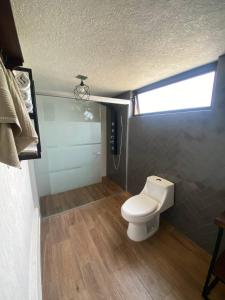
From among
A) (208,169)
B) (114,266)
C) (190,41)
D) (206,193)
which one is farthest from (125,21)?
(114,266)

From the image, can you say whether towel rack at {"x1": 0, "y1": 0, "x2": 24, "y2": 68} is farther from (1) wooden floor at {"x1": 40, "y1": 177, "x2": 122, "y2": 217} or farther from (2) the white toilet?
(1) wooden floor at {"x1": 40, "y1": 177, "x2": 122, "y2": 217}

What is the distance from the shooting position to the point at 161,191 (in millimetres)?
1691

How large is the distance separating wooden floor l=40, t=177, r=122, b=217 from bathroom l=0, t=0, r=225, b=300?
3cm

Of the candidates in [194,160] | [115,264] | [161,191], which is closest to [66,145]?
[161,191]

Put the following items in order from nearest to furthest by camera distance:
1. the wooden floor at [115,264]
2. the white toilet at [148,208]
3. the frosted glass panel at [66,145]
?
the wooden floor at [115,264], the white toilet at [148,208], the frosted glass panel at [66,145]

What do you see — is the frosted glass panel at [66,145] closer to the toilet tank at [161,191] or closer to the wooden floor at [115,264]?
the wooden floor at [115,264]

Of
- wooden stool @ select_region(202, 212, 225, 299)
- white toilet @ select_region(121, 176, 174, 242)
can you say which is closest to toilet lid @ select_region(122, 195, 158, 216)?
white toilet @ select_region(121, 176, 174, 242)

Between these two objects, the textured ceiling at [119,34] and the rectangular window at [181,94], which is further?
the rectangular window at [181,94]

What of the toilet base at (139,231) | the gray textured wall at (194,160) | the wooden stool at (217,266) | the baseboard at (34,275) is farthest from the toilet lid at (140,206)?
the baseboard at (34,275)

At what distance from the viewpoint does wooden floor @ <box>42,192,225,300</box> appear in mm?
1115

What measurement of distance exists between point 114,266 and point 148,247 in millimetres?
446

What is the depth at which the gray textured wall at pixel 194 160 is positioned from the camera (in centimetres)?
128

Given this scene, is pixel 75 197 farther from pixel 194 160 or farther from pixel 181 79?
pixel 181 79

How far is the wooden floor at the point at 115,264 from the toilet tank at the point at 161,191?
42 cm
